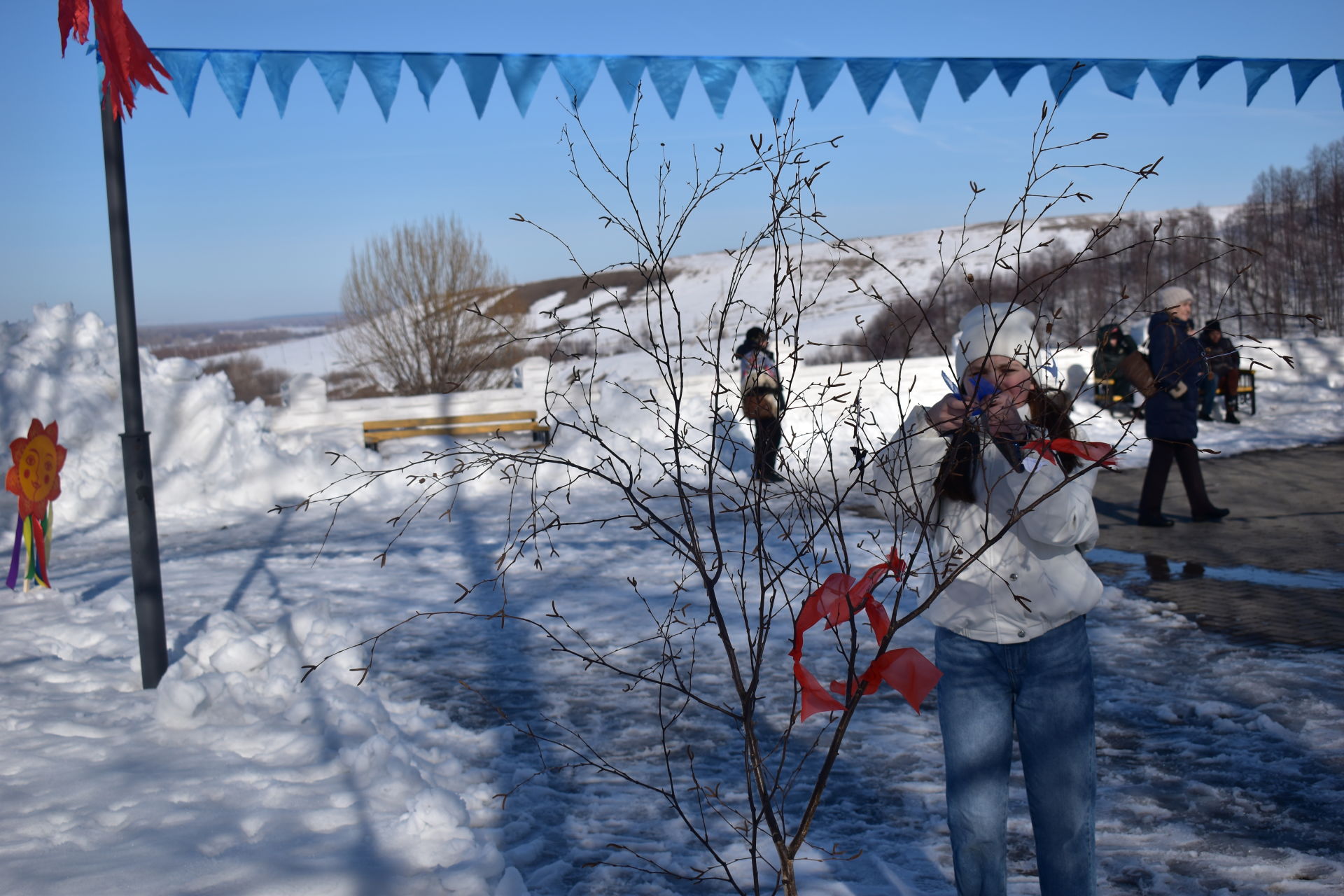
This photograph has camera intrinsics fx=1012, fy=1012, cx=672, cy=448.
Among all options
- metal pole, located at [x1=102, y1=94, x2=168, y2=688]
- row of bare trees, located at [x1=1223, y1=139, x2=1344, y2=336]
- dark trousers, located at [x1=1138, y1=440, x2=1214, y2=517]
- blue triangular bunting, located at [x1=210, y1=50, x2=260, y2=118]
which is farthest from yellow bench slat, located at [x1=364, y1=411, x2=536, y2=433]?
row of bare trees, located at [x1=1223, y1=139, x2=1344, y2=336]

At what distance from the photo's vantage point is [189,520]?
1076 cm

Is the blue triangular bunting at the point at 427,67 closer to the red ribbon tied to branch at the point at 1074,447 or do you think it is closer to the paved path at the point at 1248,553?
the paved path at the point at 1248,553

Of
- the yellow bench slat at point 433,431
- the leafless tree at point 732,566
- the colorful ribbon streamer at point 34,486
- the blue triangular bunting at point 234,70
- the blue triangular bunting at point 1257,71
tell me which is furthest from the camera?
the yellow bench slat at point 433,431

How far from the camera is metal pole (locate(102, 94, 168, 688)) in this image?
4.76 meters

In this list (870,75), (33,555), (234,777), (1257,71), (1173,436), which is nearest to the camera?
(234,777)

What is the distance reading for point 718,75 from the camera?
25.8 feet

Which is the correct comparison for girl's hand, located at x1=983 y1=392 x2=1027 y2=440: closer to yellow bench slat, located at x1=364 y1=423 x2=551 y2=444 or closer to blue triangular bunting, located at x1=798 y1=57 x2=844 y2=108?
blue triangular bunting, located at x1=798 y1=57 x2=844 y2=108

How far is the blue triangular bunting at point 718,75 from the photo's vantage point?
25.6ft

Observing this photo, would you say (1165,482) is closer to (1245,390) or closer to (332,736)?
(332,736)

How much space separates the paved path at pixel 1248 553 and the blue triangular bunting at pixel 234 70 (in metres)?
6.73

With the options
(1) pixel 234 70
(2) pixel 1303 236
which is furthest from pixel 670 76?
(2) pixel 1303 236

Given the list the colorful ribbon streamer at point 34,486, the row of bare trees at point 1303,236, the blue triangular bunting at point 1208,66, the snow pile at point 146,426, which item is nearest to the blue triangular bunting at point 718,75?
the blue triangular bunting at point 1208,66

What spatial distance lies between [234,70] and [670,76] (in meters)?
3.20

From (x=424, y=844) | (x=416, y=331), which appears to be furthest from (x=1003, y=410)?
(x=416, y=331)
